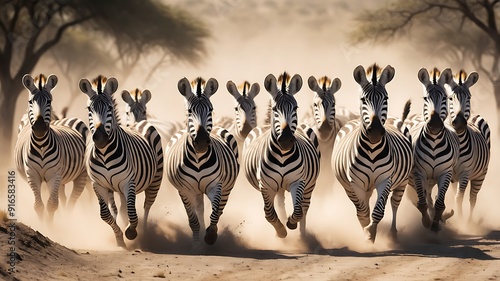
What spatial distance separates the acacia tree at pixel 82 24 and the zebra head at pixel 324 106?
14301 millimetres

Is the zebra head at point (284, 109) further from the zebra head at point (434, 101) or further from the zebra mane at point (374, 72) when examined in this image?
the zebra head at point (434, 101)

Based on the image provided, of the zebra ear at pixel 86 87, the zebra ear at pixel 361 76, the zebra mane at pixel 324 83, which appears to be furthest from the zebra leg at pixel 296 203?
the zebra mane at pixel 324 83

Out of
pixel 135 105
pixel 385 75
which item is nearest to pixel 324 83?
pixel 135 105

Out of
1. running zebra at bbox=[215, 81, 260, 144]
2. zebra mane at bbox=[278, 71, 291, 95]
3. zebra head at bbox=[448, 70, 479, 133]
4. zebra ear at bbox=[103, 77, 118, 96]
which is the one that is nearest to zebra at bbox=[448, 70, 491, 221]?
zebra head at bbox=[448, 70, 479, 133]

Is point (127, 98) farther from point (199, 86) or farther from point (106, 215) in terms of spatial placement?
point (106, 215)

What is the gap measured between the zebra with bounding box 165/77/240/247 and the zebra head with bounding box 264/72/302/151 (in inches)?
31.5

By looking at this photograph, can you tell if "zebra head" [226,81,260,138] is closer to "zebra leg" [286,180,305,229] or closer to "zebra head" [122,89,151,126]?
"zebra head" [122,89,151,126]

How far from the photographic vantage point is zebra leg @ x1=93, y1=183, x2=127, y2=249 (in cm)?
1493

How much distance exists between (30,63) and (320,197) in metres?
15.8

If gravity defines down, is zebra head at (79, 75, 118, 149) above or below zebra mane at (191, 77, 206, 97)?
below

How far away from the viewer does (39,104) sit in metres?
16.0

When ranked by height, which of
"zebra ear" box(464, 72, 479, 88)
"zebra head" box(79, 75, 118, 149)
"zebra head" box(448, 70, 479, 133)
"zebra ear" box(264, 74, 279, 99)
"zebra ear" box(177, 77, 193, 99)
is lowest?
"zebra head" box(79, 75, 118, 149)

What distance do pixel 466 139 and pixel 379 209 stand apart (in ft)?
13.4

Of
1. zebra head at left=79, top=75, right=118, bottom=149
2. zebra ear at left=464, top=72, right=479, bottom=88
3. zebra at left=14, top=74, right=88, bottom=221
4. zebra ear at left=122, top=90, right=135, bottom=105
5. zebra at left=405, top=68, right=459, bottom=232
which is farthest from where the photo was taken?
zebra ear at left=122, top=90, right=135, bottom=105
